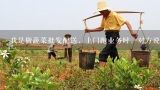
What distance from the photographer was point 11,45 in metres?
10.5

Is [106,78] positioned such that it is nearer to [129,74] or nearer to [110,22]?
[129,74]

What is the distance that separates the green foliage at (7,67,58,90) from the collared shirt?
7.00 meters

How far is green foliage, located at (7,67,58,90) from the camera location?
677cm

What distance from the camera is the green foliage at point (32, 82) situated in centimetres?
677

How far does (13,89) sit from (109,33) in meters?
7.05

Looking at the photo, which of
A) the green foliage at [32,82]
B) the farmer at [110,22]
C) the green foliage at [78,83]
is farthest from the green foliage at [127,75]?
the farmer at [110,22]

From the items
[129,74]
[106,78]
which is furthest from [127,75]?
[106,78]

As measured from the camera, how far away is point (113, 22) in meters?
14.0

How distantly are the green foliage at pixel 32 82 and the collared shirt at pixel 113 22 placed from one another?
7.00m

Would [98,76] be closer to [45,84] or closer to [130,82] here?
[130,82]

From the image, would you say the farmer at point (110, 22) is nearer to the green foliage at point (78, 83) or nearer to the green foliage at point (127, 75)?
the green foliage at point (78, 83)

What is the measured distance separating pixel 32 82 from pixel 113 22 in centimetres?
743

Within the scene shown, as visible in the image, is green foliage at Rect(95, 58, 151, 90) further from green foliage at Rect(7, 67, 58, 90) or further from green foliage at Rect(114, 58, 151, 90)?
green foliage at Rect(7, 67, 58, 90)

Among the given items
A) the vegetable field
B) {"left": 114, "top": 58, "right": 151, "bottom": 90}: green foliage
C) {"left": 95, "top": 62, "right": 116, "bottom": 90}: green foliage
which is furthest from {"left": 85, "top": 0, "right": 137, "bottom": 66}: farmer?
{"left": 114, "top": 58, "right": 151, "bottom": 90}: green foliage
